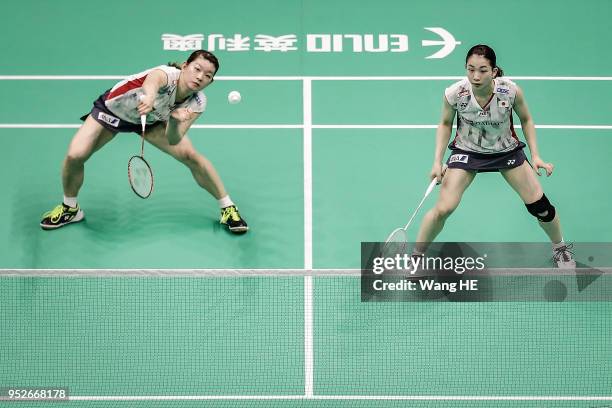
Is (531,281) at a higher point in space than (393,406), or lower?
higher

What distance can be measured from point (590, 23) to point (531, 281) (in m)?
3.57

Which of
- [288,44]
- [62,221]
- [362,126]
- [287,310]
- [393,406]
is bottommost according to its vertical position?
[393,406]

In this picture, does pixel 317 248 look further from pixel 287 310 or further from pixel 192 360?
pixel 192 360

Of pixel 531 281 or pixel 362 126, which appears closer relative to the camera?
pixel 531 281

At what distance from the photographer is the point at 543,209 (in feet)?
29.4

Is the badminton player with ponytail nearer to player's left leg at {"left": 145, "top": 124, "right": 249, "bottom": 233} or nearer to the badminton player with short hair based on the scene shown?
player's left leg at {"left": 145, "top": 124, "right": 249, "bottom": 233}

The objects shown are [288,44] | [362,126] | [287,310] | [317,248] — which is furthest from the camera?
[288,44]

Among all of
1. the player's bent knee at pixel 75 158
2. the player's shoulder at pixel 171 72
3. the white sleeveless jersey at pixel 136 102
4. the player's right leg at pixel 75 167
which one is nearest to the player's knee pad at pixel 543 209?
the white sleeveless jersey at pixel 136 102

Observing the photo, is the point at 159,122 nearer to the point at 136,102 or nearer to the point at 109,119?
the point at 136,102

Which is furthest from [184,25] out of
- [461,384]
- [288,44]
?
[461,384]

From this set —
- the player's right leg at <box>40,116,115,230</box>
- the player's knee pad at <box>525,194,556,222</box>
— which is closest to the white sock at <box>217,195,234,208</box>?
the player's right leg at <box>40,116,115,230</box>

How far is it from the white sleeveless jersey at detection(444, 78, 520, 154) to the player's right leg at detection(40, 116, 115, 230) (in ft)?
Answer: 9.44

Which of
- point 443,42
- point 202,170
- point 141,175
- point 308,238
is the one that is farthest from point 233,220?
point 443,42

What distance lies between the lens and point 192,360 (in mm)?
8539
